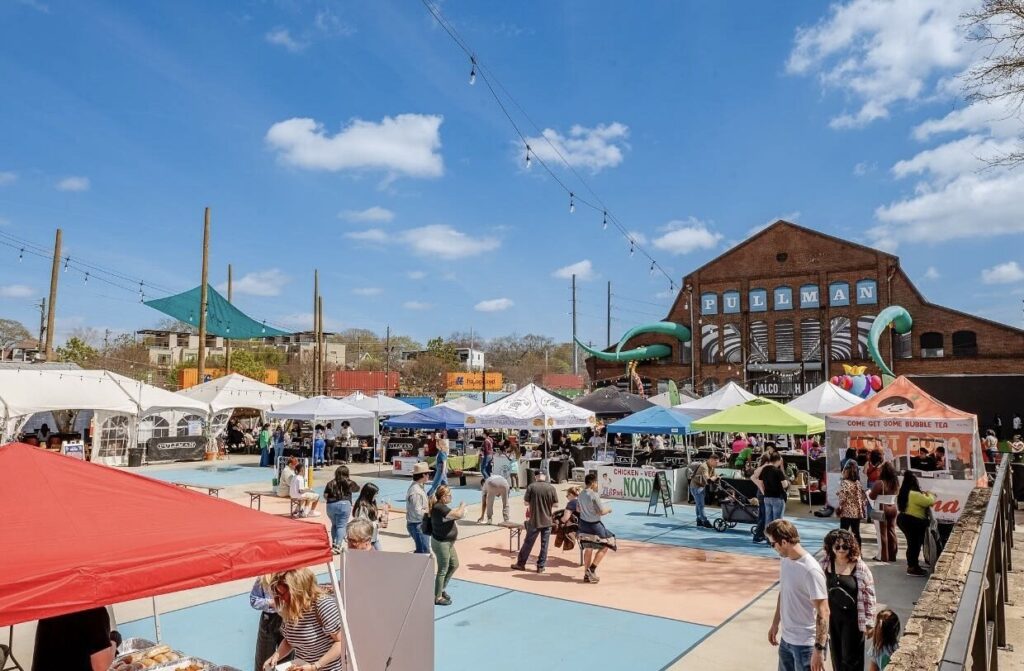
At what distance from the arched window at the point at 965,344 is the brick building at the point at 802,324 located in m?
0.05

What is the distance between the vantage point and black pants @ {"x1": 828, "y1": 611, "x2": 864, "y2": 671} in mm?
5547

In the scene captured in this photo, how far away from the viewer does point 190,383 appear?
50.0 metres

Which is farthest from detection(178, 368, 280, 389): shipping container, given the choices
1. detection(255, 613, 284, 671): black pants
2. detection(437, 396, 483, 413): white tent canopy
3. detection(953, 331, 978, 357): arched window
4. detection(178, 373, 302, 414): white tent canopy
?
detection(953, 331, 978, 357): arched window

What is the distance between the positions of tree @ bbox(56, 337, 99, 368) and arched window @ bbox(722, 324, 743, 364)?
51020 mm

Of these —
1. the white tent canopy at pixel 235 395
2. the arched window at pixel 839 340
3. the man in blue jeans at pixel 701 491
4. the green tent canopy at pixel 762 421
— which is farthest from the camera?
the arched window at pixel 839 340

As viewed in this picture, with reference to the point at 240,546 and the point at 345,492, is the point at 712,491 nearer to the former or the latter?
the point at 345,492

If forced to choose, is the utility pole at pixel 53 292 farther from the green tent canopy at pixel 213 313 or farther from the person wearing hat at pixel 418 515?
the person wearing hat at pixel 418 515

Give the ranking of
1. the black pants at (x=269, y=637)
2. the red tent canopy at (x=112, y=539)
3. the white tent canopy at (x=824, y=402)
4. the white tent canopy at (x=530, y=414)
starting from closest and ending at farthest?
the red tent canopy at (x=112, y=539)
the black pants at (x=269, y=637)
the white tent canopy at (x=530, y=414)
the white tent canopy at (x=824, y=402)

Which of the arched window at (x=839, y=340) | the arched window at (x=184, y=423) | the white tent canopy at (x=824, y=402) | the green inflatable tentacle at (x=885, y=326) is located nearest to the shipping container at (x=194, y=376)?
the arched window at (x=184, y=423)

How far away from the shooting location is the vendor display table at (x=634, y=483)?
1748 centimetres

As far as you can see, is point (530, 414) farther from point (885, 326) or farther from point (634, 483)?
point (885, 326)

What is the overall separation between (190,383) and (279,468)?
107ft

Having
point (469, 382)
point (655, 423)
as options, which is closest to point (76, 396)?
point (655, 423)

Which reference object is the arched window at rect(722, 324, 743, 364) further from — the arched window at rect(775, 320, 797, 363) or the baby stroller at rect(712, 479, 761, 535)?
the baby stroller at rect(712, 479, 761, 535)
